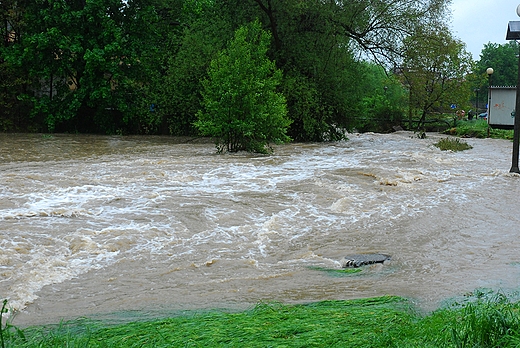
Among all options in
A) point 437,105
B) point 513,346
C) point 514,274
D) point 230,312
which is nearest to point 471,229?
point 514,274

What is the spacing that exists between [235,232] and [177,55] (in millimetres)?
18574

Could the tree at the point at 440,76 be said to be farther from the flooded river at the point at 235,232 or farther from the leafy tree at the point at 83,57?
the leafy tree at the point at 83,57

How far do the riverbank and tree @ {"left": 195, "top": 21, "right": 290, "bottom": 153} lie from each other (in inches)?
602

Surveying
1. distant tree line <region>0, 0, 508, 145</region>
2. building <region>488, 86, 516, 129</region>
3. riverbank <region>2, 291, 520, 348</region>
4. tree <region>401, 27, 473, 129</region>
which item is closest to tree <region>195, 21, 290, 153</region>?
distant tree line <region>0, 0, 508, 145</region>

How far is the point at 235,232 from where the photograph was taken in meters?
10.2

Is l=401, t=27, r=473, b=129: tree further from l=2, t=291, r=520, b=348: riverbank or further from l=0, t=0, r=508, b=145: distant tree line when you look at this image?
l=2, t=291, r=520, b=348: riverbank

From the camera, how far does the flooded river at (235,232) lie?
7078 millimetres

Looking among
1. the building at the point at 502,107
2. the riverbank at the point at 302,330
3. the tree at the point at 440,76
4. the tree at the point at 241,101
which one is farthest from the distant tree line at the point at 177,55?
the riverbank at the point at 302,330

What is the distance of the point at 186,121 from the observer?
28.2 meters

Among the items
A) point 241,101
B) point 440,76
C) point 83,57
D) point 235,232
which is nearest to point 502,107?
point 440,76

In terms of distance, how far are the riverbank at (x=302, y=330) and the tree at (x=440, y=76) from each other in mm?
25986

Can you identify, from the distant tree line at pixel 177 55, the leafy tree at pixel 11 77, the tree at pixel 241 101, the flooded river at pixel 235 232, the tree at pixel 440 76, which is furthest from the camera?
the tree at pixel 440 76

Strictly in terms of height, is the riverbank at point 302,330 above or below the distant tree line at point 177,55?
below

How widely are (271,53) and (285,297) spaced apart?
854 inches
